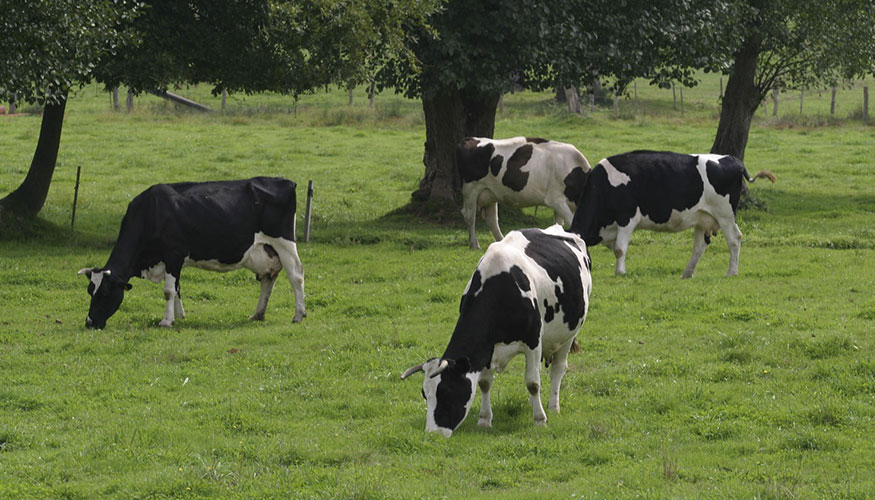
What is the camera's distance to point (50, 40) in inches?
749

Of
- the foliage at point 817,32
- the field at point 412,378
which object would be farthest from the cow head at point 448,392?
the foliage at point 817,32

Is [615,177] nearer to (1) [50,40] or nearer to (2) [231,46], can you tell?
(2) [231,46]

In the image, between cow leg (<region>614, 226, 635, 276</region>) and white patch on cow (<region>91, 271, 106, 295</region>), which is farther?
cow leg (<region>614, 226, 635, 276</region>)

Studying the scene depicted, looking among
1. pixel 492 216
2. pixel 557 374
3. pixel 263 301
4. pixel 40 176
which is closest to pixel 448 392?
pixel 557 374

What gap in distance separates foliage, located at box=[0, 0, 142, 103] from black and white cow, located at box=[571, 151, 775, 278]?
907 cm

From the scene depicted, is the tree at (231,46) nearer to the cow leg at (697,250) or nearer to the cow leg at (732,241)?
the cow leg at (697,250)

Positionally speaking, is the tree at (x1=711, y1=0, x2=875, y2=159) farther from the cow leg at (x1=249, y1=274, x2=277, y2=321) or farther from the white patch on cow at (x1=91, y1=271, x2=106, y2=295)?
the white patch on cow at (x1=91, y1=271, x2=106, y2=295)

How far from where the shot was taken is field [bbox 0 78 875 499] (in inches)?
382

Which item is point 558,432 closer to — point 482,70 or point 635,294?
point 635,294

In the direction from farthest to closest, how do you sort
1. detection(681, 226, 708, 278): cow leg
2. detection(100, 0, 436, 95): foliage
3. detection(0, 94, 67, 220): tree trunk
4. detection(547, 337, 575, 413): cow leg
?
1. detection(0, 94, 67, 220): tree trunk
2. detection(100, 0, 436, 95): foliage
3. detection(681, 226, 708, 278): cow leg
4. detection(547, 337, 575, 413): cow leg

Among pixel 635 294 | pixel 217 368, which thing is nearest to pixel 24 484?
pixel 217 368

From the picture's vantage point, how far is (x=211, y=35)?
23.3m

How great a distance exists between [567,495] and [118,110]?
43516 mm

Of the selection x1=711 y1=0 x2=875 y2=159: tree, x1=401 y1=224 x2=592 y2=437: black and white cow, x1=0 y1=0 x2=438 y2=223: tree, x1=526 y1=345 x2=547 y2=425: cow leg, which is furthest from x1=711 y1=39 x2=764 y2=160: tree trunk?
x1=526 y1=345 x2=547 y2=425: cow leg
